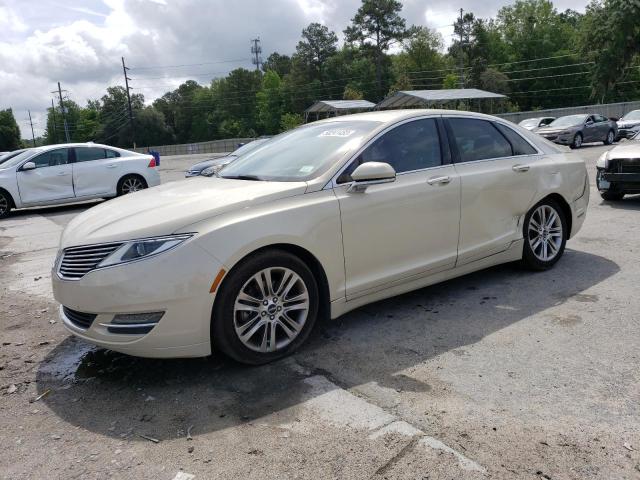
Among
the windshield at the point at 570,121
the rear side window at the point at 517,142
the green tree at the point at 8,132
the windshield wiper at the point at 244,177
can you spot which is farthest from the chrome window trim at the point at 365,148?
the green tree at the point at 8,132

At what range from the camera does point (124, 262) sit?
320cm

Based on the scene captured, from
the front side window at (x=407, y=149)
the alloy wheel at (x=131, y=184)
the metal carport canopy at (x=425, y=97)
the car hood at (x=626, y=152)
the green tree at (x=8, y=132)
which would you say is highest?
the green tree at (x=8, y=132)

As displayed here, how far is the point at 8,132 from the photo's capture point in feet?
325

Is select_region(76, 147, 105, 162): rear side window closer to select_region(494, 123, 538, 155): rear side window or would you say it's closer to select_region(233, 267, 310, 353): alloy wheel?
select_region(494, 123, 538, 155): rear side window

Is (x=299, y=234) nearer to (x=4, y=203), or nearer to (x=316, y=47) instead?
(x=4, y=203)

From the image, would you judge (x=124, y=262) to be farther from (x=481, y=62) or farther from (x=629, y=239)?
(x=481, y=62)

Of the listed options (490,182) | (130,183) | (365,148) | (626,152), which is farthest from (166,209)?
(130,183)

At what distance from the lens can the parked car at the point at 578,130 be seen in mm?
22922

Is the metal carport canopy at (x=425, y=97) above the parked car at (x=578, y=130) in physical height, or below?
above

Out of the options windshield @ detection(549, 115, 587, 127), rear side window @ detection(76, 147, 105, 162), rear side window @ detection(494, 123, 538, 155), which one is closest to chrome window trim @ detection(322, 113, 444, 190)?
rear side window @ detection(494, 123, 538, 155)

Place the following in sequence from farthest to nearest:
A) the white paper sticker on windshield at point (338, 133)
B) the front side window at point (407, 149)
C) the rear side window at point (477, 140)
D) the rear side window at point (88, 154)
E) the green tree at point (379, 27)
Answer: the green tree at point (379, 27) → the rear side window at point (88, 154) → the rear side window at point (477, 140) → the white paper sticker on windshield at point (338, 133) → the front side window at point (407, 149)

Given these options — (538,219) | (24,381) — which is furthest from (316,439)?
(538,219)

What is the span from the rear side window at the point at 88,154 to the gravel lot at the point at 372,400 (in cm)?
868

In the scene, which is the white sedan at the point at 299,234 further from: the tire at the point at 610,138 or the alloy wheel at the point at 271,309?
the tire at the point at 610,138
